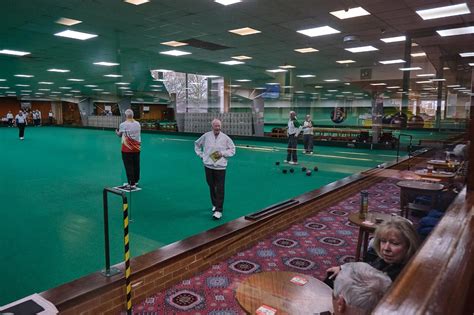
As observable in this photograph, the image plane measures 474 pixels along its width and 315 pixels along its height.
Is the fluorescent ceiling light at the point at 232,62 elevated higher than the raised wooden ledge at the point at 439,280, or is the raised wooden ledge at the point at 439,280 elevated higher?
the fluorescent ceiling light at the point at 232,62

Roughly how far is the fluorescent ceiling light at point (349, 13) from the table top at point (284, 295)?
552 cm

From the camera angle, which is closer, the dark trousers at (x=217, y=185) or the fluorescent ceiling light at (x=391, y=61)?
the dark trousers at (x=217, y=185)

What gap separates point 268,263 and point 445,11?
5.73m

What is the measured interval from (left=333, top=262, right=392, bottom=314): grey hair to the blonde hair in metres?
0.61

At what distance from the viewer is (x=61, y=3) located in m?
5.51

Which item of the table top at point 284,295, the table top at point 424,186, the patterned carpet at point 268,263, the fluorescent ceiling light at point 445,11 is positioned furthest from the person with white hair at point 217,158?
the fluorescent ceiling light at point 445,11

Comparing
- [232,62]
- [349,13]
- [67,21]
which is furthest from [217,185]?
[232,62]

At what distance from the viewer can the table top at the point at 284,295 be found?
1769mm

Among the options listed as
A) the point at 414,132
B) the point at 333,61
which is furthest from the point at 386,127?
the point at 333,61

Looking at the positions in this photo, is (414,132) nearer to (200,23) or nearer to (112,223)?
(200,23)

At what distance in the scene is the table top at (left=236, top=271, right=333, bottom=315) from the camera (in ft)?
5.80

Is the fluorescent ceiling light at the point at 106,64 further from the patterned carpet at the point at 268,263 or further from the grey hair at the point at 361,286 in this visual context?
the grey hair at the point at 361,286

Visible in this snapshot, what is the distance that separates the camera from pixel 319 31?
24.5 ft

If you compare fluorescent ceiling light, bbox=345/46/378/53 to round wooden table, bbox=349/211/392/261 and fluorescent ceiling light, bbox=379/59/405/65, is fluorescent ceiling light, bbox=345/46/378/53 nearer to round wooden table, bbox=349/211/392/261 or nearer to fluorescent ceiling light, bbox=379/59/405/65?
fluorescent ceiling light, bbox=379/59/405/65
